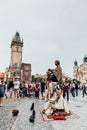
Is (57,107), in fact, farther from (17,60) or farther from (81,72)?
(81,72)

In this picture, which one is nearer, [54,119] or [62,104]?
[54,119]

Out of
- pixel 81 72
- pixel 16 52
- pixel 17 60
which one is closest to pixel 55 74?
pixel 17 60

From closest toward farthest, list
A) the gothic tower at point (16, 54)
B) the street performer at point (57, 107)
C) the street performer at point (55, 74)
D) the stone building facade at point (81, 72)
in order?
1. the street performer at point (57, 107)
2. the street performer at point (55, 74)
3. the gothic tower at point (16, 54)
4. the stone building facade at point (81, 72)

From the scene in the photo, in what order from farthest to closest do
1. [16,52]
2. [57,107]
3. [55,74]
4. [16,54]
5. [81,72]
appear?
[81,72] → [16,52] → [16,54] → [55,74] → [57,107]

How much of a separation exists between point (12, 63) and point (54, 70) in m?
85.9

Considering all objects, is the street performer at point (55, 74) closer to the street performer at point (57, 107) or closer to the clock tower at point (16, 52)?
the street performer at point (57, 107)

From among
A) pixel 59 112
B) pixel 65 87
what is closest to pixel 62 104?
pixel 59 112

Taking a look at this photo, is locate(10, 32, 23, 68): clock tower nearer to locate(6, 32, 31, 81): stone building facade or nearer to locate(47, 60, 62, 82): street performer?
locate(6, 32, 31, 81): stone building facade

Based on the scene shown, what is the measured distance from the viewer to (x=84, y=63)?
532 ft

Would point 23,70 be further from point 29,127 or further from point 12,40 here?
point 29,127

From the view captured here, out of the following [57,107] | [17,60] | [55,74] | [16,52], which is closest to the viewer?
[57,107]

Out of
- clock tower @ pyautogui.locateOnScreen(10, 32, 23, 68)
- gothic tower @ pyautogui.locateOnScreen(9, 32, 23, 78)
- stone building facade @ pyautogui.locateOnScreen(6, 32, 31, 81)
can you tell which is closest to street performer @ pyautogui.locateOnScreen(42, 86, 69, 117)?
stone building facade @ pyautogui.locateOnScreen(6, 32, 31, 81)

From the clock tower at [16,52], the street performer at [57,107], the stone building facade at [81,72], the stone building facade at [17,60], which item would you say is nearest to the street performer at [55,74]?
the street performer at [57,107]

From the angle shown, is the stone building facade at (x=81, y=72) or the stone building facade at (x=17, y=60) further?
the stone building facade at (x=81, y=72)
